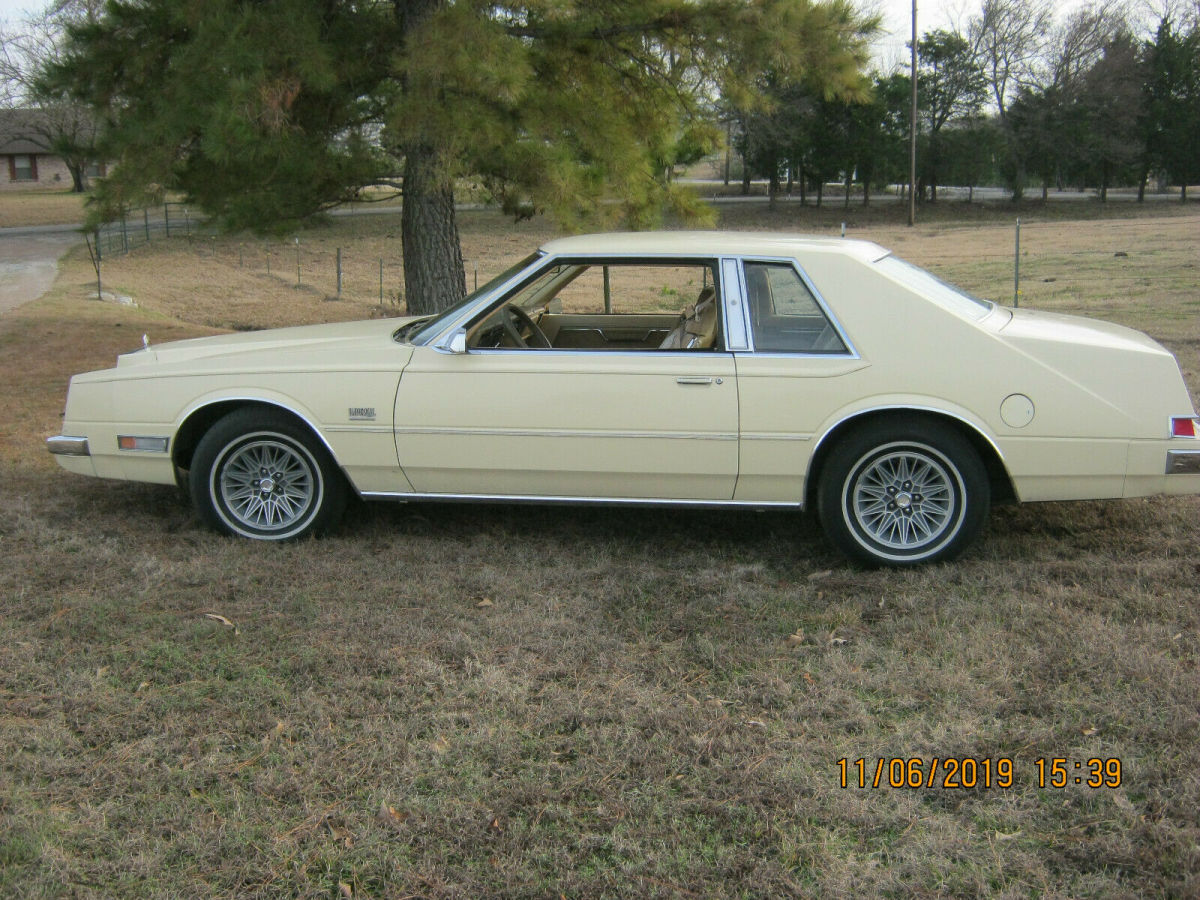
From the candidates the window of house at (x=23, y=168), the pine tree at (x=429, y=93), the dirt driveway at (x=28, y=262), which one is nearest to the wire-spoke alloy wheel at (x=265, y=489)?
the pine tree at (x=429, y=93)

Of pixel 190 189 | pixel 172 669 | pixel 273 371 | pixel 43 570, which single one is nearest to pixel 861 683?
pixel 172 669

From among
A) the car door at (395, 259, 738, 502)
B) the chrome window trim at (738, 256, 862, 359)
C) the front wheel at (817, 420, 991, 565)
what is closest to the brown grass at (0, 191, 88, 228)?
the car door at (395, 259, 738, 502)

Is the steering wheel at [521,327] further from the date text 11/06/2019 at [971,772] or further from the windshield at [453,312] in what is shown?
the date text 11/06/2019 at [971,772]

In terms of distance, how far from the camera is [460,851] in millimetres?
2875

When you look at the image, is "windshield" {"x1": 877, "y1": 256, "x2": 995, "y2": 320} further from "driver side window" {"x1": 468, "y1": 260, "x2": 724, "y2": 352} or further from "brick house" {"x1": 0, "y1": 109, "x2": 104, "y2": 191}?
"brick house" {"x1": 0, "y1": 109, "x2": 104, "y2": 191}

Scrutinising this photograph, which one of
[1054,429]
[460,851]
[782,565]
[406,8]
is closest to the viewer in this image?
[460,851]

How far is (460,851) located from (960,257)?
22.9m

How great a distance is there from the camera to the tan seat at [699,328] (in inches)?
197

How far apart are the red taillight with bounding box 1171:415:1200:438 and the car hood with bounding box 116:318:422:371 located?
11.7 ft

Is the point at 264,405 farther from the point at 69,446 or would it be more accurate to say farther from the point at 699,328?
the point at 699,328

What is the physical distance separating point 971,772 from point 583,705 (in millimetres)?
1233

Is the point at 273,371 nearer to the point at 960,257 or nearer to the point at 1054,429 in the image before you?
the point at 1054,429

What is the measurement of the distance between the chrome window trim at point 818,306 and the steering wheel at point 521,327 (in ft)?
3.29

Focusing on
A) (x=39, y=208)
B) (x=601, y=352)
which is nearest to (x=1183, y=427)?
(x=601, y=352)
